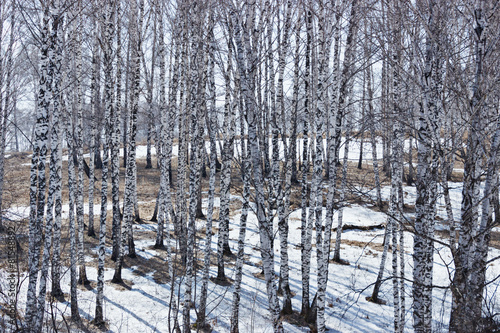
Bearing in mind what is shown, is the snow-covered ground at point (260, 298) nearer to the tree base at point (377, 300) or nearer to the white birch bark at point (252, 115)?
Result: the tree base at point (377, 300)

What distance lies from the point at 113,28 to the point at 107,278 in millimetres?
8595

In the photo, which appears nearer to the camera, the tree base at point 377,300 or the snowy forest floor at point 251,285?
the snowy forest floor at point 251,285

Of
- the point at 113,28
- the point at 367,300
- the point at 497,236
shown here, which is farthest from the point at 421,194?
the point at 497,236

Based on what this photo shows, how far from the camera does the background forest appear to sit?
16.6 feet

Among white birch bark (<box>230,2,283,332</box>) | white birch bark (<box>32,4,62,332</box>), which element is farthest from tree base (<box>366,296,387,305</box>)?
white birch bark (<box>32,4,62,332</box>)

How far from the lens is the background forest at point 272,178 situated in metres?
5.05

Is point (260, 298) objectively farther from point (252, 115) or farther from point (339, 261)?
point (252, 115)

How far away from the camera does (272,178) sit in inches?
365

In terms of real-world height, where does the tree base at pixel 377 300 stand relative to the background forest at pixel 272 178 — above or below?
below

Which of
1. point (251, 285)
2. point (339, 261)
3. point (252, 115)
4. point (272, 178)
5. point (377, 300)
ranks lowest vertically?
point (377, 300)

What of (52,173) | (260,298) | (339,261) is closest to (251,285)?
(260,298)

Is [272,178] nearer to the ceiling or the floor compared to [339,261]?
nearer to the ceiling

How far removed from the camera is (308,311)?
10.0m

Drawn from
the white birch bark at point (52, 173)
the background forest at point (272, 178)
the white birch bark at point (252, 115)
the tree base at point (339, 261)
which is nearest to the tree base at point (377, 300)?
the background forest at point (272, 178)
